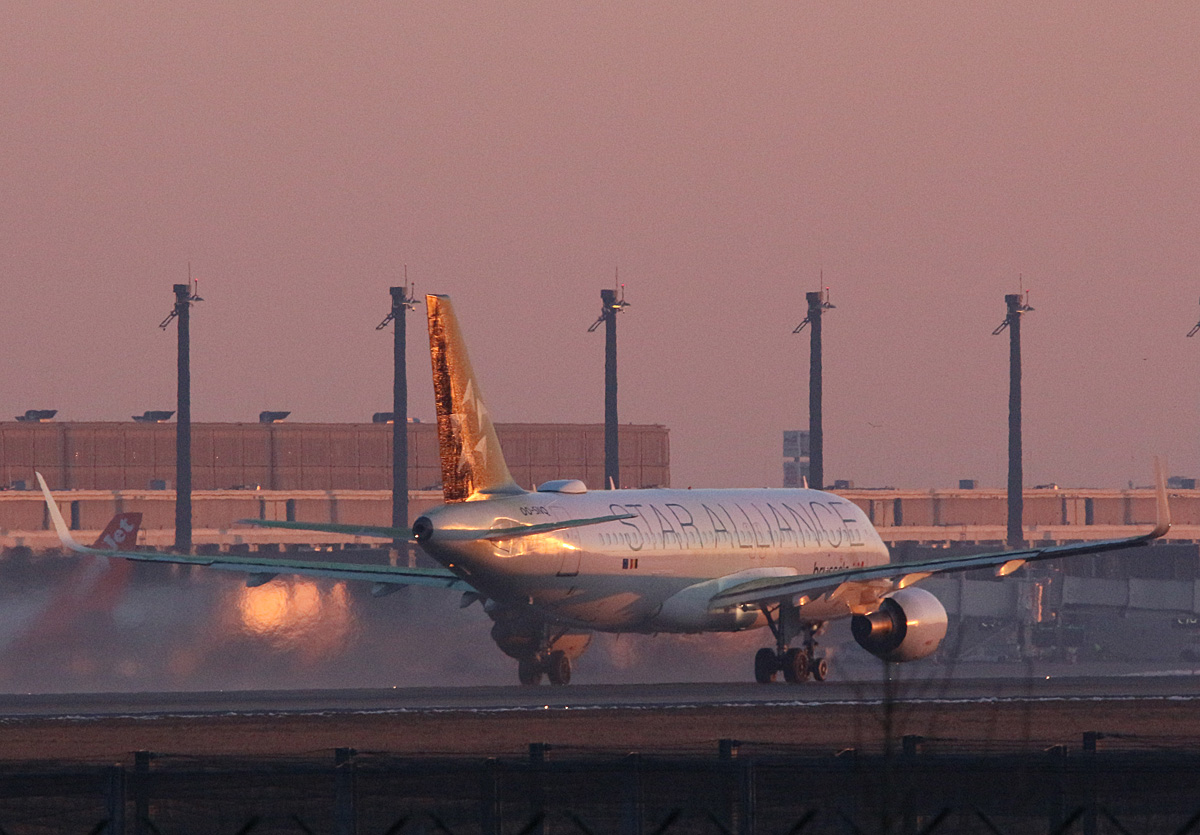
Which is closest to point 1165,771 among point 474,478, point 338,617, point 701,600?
point 474,478

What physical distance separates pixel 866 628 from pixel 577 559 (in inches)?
293

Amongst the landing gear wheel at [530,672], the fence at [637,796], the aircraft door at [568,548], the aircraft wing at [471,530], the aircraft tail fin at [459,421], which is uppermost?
the aircraft tail fin at [459,421]

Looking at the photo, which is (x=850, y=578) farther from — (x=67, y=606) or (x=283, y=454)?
(x=283, y=454)

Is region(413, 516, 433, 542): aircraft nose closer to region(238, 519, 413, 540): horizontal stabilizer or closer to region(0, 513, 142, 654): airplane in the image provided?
region(238, 519, 413, 540): horizontal stabilizer

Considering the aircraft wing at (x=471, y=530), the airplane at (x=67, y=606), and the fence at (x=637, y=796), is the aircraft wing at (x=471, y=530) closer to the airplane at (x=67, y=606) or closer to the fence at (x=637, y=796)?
the airplane at (x=67, y=606)

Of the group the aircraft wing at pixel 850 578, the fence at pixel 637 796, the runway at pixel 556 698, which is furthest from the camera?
the aircraft wing at pixel 850 578

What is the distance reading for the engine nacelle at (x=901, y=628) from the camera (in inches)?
1914

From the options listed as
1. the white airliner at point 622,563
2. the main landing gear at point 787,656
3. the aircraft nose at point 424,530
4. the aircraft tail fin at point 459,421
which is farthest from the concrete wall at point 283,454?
the aircraft nose at point 424,530

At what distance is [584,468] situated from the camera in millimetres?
161000

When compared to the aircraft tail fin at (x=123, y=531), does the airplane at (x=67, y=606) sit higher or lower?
lower

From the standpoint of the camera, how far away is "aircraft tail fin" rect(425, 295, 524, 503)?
44.3 meters

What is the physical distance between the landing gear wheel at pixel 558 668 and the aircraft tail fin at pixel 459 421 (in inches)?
232

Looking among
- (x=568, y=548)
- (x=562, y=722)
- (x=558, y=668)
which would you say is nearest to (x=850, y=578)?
(x=568, y=548)

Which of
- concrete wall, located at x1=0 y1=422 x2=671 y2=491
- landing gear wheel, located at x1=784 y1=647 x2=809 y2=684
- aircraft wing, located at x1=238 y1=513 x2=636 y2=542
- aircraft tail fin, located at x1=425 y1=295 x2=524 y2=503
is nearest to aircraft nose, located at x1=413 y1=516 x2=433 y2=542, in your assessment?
aircraft wing, located at x1=238 y1=513 x2=636 y2=542
